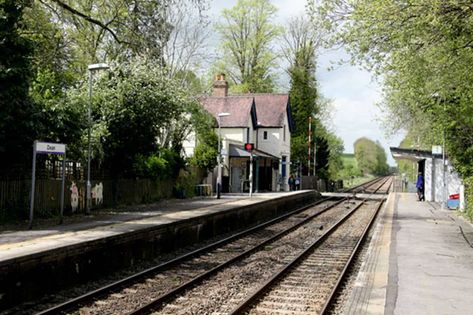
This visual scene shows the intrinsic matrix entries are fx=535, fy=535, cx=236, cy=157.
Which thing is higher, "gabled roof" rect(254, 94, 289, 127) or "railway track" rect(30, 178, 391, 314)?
"gabled roof" rect(254, 94, 289, 127)

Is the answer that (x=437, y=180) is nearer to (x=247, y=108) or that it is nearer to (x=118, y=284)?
(x=247, y=108)

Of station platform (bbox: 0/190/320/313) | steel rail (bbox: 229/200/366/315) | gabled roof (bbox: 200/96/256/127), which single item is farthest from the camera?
gabled roof (bbox: 200/96/256/127)

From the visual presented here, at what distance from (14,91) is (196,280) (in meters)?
7.49

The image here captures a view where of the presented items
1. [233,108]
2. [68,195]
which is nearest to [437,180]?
[233,108]

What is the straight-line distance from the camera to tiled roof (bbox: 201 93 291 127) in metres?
39.9

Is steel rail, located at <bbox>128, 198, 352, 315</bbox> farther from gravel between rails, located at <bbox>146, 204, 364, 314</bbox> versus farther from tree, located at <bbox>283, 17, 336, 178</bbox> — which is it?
tree, located at <bbox>283, 17, 336, 178</bbox>

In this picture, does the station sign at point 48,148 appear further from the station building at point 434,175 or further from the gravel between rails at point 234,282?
the station building at point 434,175

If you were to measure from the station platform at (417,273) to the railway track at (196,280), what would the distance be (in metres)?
2.20

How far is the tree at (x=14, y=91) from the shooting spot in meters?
13.9

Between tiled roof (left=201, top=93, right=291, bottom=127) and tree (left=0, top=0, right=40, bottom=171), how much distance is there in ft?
69.4

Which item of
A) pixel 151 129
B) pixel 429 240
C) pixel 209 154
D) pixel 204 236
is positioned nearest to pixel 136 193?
pixel 151 129

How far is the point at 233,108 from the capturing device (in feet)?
134

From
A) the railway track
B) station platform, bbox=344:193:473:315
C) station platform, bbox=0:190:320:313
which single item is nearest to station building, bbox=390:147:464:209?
station platform, bbox=344:193:473:315

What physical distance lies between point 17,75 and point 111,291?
291 inches
